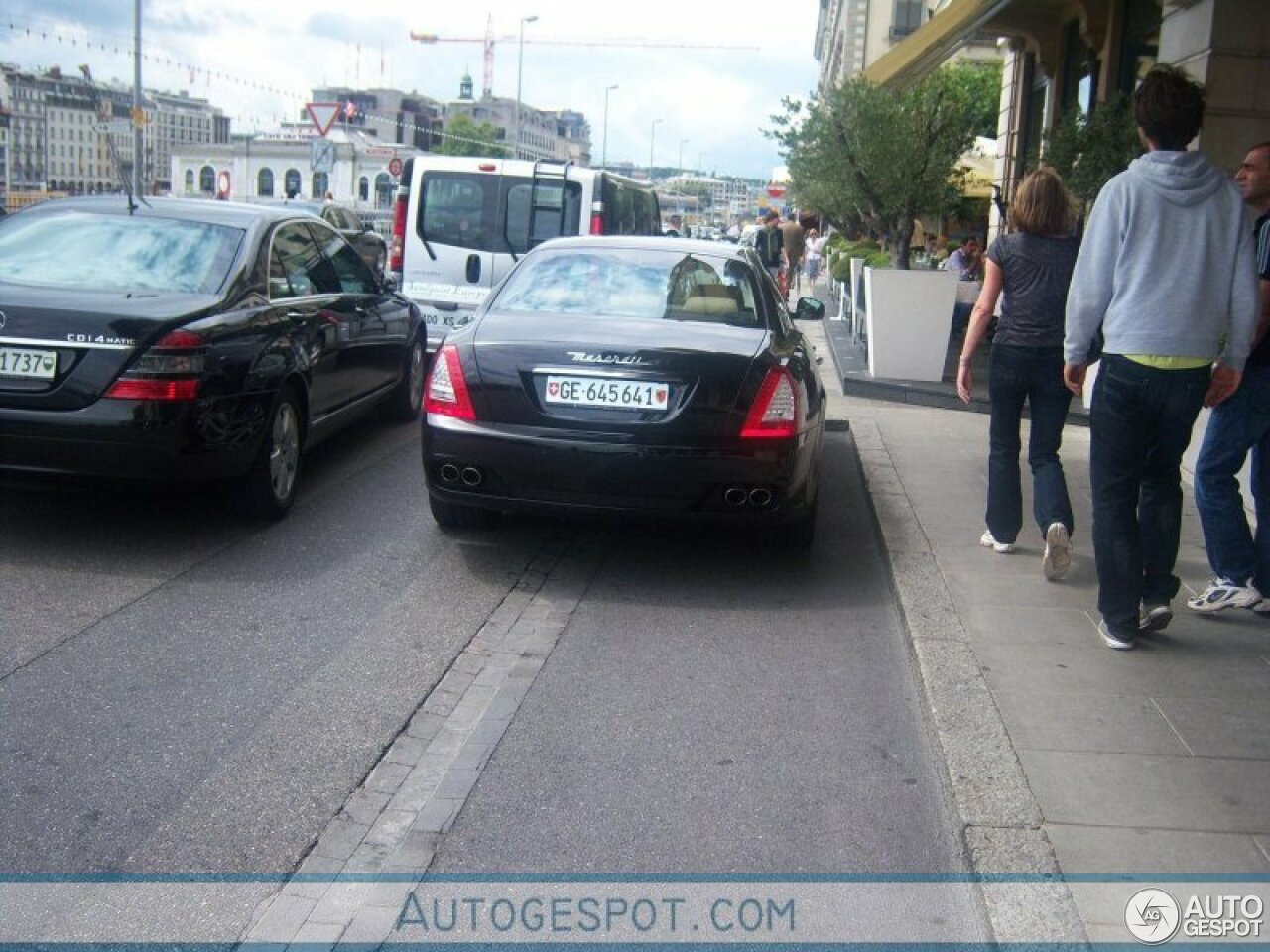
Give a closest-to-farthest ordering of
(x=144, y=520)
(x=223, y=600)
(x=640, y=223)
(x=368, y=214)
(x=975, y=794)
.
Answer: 1. (x=975, y=794)
2. (x=223, y=600)
3. (x=144, y=520)
4. (x=640, y=223)
5. (x=368, y=214)

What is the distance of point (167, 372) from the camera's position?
6.03 m

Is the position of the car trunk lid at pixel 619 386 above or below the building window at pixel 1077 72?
below

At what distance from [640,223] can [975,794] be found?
608 inches

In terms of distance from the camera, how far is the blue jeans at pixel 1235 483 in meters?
5.48

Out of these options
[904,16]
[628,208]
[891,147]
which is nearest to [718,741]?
[891,147]

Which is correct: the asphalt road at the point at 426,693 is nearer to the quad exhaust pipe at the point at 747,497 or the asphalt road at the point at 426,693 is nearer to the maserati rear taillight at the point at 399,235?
the quad exhaust pipe at the point at 747,497

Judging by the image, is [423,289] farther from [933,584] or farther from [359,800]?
[359,800]

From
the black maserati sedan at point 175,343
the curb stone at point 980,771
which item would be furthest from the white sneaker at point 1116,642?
the black maserati sedan at point 175,343

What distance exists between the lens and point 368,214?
55656 mm

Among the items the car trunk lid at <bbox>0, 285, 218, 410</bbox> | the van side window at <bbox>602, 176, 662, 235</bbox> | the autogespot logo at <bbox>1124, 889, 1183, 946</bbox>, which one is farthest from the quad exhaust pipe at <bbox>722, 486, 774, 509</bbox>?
the van side window at <bbox>602, 176, 662, 235</bbox>

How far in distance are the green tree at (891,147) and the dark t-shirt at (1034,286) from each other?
8960 millimetres

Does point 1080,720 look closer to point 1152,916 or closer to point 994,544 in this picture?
point 1152,916

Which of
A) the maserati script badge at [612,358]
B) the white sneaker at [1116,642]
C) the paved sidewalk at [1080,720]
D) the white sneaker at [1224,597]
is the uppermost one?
the maserati script badge at [612,358]

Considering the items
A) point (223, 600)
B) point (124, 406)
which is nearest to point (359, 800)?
point (223, 600)
